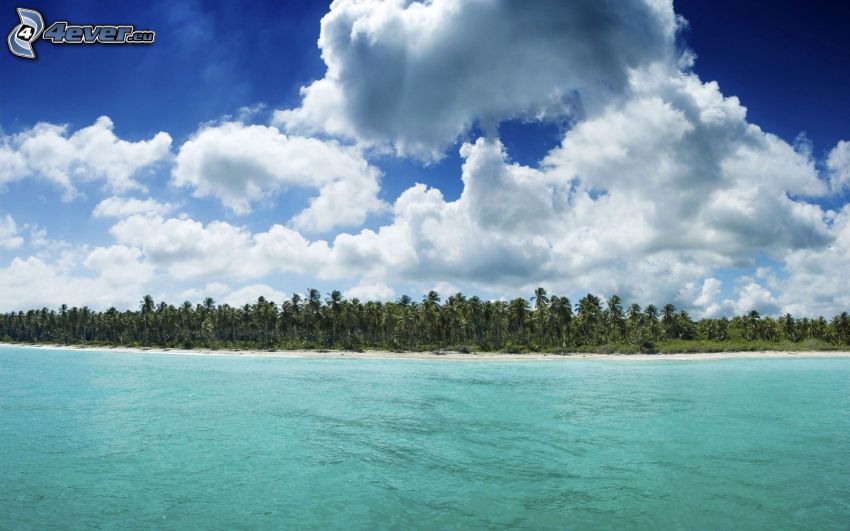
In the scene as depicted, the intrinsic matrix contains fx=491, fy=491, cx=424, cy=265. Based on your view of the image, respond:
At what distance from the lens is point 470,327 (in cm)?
12731

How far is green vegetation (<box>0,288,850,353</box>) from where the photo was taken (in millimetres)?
116375

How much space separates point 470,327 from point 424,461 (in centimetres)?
10771

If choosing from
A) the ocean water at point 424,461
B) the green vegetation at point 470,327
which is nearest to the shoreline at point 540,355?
the green vegetation at point 470,327

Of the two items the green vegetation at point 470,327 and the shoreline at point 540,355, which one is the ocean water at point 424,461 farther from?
the green vegetation at point 470,327

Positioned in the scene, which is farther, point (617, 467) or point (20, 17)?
point (20, 17)

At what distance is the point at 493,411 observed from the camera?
33.5m

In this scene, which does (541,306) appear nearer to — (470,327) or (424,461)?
(470,327)

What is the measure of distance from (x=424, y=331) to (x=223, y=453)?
353 ft

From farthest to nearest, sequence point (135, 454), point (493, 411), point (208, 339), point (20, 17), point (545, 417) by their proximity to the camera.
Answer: point (208, 339) < point (493, 411) < point (545, 417) < point (20, 17) < point (135, 454)

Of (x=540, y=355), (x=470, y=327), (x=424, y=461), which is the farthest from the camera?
(x=470, y=327)

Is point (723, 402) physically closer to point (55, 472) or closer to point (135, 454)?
point (135, 454)

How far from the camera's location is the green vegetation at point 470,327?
11638 cm

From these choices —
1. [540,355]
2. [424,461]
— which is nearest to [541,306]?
[540,355]

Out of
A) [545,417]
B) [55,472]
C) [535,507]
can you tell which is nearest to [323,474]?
[535,507]
